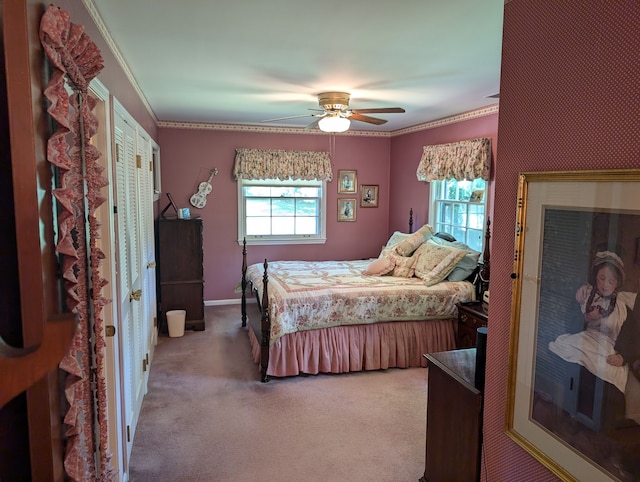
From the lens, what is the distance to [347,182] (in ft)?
21.4

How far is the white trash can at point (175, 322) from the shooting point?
4.88 meters

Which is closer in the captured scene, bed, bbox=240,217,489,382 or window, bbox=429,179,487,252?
bed, bbox=240,217,489,382

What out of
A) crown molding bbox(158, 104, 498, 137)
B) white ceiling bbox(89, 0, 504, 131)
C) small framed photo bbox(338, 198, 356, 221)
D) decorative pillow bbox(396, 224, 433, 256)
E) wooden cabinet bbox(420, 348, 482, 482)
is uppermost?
crown molding bbox(158, 104, 498, 137)

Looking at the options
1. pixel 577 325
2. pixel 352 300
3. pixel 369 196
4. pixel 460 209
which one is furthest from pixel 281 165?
pixel 577 325

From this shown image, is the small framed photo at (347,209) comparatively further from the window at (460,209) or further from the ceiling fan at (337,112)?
the ceiling fan at (337,112)

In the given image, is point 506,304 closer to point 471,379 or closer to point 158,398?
point 471,379

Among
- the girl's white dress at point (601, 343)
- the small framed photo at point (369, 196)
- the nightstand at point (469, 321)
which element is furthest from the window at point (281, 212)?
the girl's white dress at point (601, 343)

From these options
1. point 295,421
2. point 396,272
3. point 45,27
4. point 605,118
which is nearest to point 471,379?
point 605,118

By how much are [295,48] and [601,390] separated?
2.30 m

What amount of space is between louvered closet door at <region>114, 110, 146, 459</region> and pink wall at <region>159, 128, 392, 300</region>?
248 cm

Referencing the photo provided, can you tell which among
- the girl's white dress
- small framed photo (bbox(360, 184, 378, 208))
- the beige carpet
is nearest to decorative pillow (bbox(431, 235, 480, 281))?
the beige carpet

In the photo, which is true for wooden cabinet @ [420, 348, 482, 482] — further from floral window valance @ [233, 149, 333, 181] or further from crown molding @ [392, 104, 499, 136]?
floral window valance @ [233, 149, 333, 181]

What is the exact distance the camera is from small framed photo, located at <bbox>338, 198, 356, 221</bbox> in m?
6.55

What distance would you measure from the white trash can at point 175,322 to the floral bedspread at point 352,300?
1059 mm
